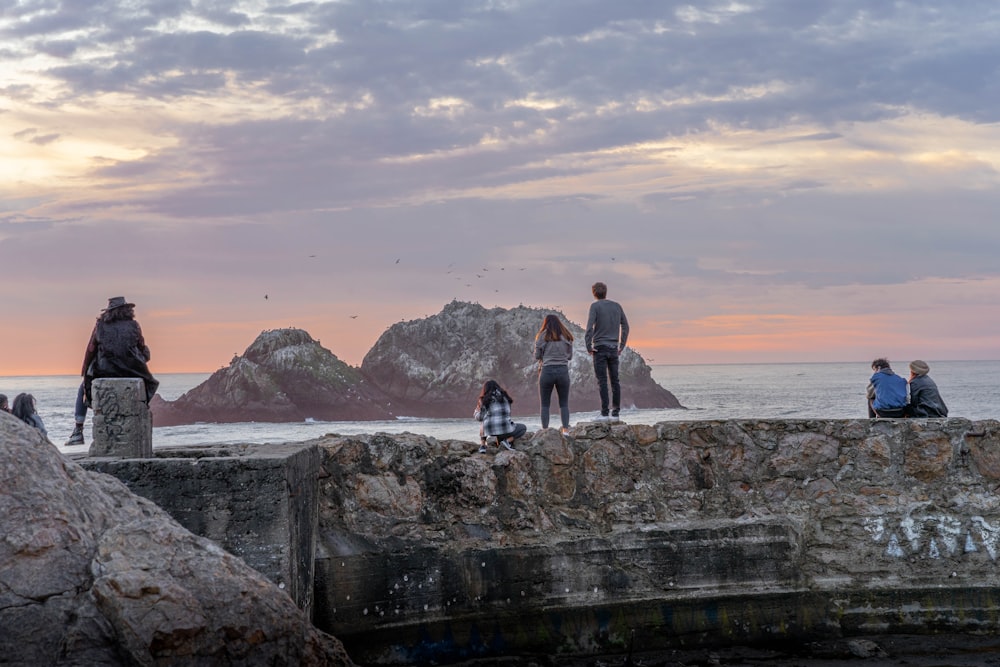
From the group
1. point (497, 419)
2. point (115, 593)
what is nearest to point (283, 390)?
point (497, 419)

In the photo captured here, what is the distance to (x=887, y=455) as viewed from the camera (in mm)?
8562

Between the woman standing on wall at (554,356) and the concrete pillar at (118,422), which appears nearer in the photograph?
the concrete pillar at (118,422)

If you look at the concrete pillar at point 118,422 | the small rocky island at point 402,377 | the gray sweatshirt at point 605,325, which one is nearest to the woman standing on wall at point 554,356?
the gray sweatshirt at point 605,325

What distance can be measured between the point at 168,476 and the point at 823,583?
5128 millimetres

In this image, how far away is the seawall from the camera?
762cm

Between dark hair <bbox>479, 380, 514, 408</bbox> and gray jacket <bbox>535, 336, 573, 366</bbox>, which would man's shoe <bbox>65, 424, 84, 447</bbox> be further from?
gray jacket <bbox>535, 336, 573, 366</bbox>

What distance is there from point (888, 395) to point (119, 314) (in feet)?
24.8

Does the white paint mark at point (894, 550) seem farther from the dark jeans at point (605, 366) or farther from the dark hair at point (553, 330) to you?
the dark hair at point (553, 330)

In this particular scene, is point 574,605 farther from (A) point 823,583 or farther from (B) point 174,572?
(B) point 174,572

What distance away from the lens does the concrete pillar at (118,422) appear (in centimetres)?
679

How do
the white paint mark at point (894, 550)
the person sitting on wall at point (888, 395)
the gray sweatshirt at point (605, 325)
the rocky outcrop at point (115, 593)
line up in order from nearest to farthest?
the rocky outcrop at point (115, 593) → the white paint mark at point (894, 550) → the person sitting on wall at point (888, 395) → the gray sweatshirt at point (605, 325)

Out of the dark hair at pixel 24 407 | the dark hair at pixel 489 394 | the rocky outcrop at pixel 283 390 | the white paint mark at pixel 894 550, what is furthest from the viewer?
the rocky outcrop at pixel 283 390

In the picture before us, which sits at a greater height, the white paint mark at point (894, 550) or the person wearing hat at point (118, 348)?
the person wearing hat at point (118, 348)

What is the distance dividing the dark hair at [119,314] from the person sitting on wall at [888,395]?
7253mm
